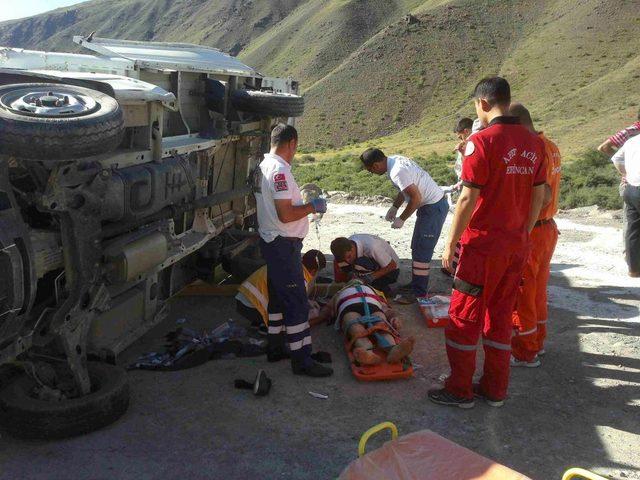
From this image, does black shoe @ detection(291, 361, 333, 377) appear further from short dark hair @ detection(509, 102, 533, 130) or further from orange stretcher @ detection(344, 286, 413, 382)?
short dark hair @ detection(509, 102, 533, 130)

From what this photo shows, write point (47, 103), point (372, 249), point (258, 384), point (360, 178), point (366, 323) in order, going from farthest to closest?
point (360, 178), point (372, 249), point (366, 323), point (258, 384), point (47, 103)

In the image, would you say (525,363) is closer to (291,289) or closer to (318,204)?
(291,289)

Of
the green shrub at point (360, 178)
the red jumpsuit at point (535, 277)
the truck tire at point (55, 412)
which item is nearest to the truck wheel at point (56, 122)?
the truck tire at point (55, 412)

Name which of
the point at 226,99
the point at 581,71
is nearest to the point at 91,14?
the point at 581,71

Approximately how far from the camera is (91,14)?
13525cm

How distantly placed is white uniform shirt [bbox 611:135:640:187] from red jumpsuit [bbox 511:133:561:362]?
1.32 metres

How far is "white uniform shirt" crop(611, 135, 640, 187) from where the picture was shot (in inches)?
237

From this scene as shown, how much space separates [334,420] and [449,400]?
2.52 feet

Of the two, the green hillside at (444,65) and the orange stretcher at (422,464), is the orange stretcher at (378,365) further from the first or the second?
the green hillside at (444,65)

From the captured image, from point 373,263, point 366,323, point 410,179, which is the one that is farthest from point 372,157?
point 366,323

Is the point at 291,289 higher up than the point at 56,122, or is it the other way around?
the point at 56,122

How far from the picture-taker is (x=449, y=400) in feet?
14.5

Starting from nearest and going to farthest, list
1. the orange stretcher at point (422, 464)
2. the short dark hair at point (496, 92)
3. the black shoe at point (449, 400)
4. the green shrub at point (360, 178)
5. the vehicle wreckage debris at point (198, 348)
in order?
the orange stretcher at point (422, 464), the short dark hair at point (496, 92), the black shoe at point (449, 400), the vehicle wreckage debris at point (198, 348), the green shrub at point (360, 178)

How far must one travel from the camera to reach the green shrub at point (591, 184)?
11500 millimetres
